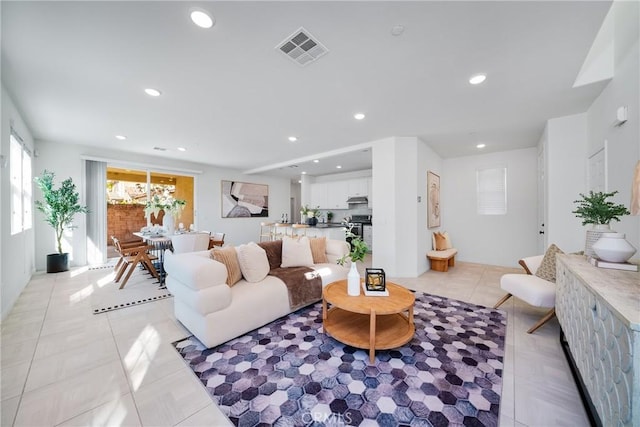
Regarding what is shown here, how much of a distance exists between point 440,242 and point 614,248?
3.41m

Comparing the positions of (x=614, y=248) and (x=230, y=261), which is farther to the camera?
(x=230, y=261)

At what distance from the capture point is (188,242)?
3602mm

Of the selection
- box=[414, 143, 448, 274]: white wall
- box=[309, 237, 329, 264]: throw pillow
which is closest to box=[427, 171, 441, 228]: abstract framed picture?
box=[414, 143, 448, 274]: white wall

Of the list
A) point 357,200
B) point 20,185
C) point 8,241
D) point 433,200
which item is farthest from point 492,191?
point 20,185

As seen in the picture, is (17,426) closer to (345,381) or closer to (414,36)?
(345,381)

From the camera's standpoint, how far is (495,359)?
1.89 m

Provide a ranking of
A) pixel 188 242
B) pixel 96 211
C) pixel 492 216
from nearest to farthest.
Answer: pixel 188 242
pixel 96 211
pixel 492 216

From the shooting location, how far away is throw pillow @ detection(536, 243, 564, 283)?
257cm

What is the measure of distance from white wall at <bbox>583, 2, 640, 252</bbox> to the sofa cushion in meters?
3.55

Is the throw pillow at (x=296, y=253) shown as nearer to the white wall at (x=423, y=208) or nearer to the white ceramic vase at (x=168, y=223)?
the white wall at (x=423, y=208)

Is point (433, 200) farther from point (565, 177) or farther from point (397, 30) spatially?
point (397, 30)

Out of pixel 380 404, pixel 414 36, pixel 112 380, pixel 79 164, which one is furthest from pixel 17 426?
pixel 79 164

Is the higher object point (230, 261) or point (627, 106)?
point (627, 106)

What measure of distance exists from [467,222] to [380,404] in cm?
519
